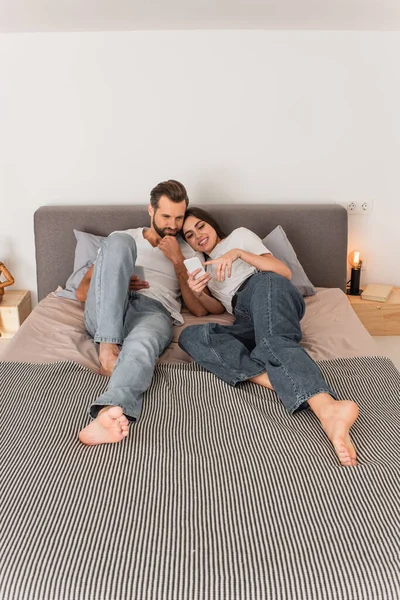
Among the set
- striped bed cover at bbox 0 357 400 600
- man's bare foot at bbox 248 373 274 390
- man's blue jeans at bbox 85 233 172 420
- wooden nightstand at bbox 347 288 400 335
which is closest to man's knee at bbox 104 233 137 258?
man's blue jeans at bbox 85 233 172 420

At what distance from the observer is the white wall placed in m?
3.04

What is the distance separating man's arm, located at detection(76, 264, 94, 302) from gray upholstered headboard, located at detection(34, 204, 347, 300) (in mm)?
371

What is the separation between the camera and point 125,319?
7.77 feet

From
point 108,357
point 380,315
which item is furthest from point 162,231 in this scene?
point 380,315

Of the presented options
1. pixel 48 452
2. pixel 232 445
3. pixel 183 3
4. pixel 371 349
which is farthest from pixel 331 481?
pixel 183 3

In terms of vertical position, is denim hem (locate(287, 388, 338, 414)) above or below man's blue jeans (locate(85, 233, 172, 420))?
below

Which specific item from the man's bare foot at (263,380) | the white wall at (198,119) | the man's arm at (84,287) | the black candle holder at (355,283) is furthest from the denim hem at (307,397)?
the white wall at (198,119)

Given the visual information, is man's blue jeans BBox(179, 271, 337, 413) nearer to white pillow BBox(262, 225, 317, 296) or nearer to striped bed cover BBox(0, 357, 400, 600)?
striped bed cover BBox(0, 357, 400, 600)

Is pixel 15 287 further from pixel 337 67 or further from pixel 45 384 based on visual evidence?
pixel 337 67

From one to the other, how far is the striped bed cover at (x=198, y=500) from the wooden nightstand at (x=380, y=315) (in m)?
1.23

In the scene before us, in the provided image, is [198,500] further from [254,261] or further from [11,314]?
[11,314]

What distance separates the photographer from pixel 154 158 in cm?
319

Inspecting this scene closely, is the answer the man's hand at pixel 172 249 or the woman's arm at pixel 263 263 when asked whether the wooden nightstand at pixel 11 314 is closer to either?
the man's hand at pixel 172 249

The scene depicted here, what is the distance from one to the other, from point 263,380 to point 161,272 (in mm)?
932
